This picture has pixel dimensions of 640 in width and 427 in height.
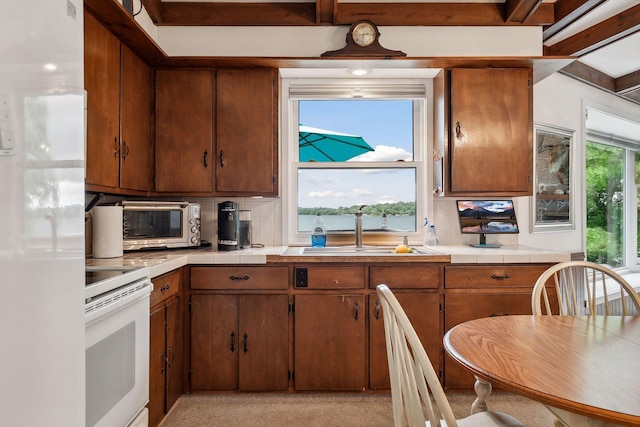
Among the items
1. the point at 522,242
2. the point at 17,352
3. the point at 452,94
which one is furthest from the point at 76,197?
the point at 522,242

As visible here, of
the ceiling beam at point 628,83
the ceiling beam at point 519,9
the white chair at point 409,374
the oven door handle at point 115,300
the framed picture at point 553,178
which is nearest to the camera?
the white chair at point 409,374

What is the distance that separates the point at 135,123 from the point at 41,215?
1876 mm

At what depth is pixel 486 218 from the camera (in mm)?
2969

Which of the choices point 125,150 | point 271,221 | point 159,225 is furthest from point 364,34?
point 159,225

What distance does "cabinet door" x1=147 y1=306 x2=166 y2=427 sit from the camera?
2033 mm

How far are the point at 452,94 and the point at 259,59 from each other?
1.34 meters

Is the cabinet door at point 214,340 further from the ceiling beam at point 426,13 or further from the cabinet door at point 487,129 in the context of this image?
the ceiling beam at point 426,13

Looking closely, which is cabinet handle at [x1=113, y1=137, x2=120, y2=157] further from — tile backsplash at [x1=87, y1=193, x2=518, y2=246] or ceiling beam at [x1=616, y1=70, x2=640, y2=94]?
ceiling beam at [x1=616, y1=70, x2=640, y2=94]

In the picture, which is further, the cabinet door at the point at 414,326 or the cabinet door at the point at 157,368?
the cabinet door at the point at 414,326

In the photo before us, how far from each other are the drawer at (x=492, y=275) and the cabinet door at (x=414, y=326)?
163 millimetres

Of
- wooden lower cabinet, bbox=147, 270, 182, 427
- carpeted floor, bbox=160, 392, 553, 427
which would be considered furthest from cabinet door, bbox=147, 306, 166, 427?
carpeted floor, bbox=160, 392, 553, 427

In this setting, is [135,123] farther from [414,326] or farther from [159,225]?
[414,326]

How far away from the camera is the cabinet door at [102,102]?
1970mm

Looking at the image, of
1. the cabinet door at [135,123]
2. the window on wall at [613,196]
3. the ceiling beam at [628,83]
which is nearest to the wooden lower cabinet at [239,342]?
the cabinet door at [135,123]
